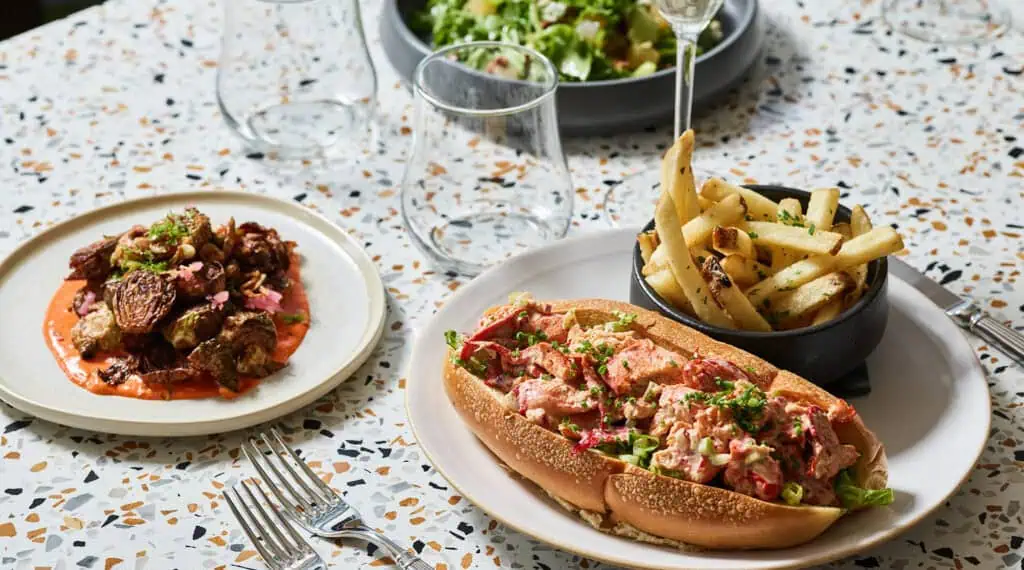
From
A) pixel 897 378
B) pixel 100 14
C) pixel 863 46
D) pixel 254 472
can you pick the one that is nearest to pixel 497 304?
pixel 254 472

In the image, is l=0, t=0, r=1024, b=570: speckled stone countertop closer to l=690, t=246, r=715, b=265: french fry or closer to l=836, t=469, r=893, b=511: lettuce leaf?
l=836, t=469, r=893, b=511: lettuce leaf

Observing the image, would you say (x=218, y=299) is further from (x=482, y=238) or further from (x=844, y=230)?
(x=844, y=230)

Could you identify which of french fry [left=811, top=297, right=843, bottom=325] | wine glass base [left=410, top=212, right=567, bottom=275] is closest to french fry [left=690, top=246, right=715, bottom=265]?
french fry [left=811, top=297, right=843, bottom=325]

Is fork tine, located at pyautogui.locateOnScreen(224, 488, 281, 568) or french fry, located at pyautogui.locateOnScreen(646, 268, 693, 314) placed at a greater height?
french fry, located at pyautogui.locateOnScreen(646, 268, 693, 314)

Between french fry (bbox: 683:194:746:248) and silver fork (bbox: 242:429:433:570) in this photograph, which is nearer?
silver fork (bbox: 242:429:433:570)

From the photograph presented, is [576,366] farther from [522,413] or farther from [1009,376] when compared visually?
[1009,376]

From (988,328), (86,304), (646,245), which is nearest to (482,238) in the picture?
(646,245)

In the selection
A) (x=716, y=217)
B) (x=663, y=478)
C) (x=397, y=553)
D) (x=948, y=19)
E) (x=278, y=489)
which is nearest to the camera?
(x=663, y=478)
